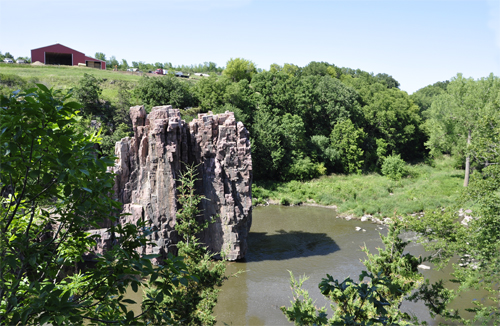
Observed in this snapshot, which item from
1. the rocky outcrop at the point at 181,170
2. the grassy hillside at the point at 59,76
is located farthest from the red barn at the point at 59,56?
the rocky outcrop at the point at 181,170

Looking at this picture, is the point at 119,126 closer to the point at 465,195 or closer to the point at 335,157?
the point at 335,157

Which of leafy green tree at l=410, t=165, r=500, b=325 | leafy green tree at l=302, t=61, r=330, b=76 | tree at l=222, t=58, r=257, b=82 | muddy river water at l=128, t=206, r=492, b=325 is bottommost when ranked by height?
muddy river water at l=128, t=206, r=492, b=325

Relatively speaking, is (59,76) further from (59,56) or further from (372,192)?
(372,192)

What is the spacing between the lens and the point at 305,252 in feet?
66.4

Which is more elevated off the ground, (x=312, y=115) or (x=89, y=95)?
(x=89, y=95)

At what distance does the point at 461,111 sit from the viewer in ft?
103

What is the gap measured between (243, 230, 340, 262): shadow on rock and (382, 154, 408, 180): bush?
15.0 m

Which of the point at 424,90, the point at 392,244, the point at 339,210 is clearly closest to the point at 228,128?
the point at 392,244

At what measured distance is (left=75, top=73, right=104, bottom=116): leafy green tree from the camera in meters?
30.4

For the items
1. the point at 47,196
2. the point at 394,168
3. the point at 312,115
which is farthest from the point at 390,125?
the point at 47,196

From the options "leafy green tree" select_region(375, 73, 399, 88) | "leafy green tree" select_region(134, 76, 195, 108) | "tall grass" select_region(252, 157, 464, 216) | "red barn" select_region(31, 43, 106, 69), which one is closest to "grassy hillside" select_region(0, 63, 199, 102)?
"red barn" select_region(31, 43, 106, 69)

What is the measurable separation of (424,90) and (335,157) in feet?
146

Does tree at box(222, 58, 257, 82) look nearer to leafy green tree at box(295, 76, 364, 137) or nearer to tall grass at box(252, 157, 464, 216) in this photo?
leafy green tree at box(295, 76, 364, 137)

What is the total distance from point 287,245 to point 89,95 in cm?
2004
